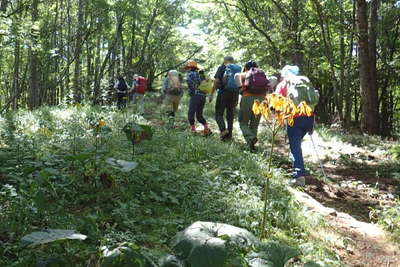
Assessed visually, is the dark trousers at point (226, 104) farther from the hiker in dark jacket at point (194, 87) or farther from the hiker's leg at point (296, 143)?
the hiker's leg at point (296, 143)

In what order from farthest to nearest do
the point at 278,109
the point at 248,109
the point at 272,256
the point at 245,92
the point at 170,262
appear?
the point at 248,109
the point at 245,92
the point at 278,109
the point at 272,256
the point at 170,262

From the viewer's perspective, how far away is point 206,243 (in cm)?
186

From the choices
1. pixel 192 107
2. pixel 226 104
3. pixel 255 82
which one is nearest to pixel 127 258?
pixel 255 82

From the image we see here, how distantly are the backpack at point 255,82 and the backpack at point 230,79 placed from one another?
613 millimetres

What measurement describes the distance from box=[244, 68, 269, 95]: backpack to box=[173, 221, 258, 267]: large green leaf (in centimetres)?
584

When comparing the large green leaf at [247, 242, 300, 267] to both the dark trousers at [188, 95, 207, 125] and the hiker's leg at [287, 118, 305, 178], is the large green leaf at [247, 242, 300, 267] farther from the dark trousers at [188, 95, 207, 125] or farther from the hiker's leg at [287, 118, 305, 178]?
the dark trousers at [188, 95, 207, 125]

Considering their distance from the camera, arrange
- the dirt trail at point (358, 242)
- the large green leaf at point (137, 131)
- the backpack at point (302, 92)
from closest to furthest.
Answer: the dirt trail at point (358, 242)
the large green leaf at point (137, 131)
the backpack at point (302, 92)

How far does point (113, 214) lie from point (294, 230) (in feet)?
6.13

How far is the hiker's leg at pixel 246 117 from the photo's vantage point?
7.88 meters

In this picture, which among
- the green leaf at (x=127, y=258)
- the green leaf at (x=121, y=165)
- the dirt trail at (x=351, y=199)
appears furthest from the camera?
the dirt trail at (x=351, y=199)

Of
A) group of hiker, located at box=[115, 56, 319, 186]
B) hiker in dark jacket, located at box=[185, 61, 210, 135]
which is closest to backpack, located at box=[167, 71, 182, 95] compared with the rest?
group of hiker, located at box=[115, 56, 319, 186]

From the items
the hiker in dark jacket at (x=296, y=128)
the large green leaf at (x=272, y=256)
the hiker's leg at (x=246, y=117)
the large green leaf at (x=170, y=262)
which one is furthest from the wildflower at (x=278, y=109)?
the hiker's leg at (x=246, y=117)

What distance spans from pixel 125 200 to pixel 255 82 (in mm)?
4501

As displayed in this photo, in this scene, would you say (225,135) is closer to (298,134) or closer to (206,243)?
(298,134)
